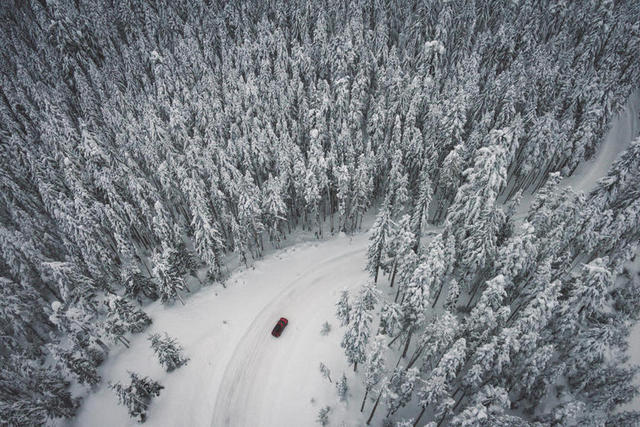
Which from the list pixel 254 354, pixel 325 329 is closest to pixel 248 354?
pixel 254 354

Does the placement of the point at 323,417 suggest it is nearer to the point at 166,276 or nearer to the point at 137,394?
the point at 137,394

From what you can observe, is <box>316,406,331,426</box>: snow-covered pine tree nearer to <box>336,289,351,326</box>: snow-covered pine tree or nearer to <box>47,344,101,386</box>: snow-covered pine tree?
<box>336,289,351,326</box>: snow-covered pine tree

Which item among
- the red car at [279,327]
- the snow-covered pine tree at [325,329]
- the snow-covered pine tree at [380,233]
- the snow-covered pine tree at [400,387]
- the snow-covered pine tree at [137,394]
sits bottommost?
the snow-covered pine tree at [325,329]

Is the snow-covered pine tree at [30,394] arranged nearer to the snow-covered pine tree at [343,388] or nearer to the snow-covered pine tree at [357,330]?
the snow-covered pine tree at [343,388]

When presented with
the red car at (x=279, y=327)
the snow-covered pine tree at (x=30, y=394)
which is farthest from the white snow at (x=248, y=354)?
the snow-covered pine tree at (x=30, y=394)

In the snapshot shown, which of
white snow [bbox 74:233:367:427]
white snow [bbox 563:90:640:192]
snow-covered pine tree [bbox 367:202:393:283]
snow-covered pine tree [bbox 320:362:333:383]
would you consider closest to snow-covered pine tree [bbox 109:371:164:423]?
white snow [bbox 74:233:367:427]

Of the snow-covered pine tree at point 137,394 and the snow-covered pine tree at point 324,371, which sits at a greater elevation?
the snow-covered pine tree at point 137,394

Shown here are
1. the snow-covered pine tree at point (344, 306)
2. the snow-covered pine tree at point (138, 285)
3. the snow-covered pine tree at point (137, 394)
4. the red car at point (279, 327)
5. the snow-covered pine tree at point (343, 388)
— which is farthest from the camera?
the snow-covered pine tree at point (138, 285)
